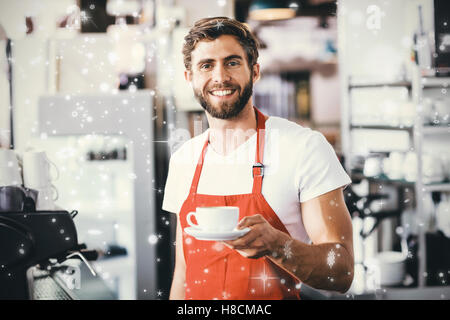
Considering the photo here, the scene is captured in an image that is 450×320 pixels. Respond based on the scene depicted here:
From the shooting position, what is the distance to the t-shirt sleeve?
3.88ft

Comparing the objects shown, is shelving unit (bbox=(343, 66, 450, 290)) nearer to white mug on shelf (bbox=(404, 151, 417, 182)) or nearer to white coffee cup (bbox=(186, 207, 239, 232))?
white mug on shelf (bbox=(404, 151, 417, 182))

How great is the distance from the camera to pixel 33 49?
153 centimetres

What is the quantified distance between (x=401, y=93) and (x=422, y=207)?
827 mm

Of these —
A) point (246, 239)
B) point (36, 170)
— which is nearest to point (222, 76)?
point (246, 239)

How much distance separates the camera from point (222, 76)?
1.29 m

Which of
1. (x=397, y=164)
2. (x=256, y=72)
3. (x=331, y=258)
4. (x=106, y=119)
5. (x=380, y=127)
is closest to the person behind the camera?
(x=331, y=258)

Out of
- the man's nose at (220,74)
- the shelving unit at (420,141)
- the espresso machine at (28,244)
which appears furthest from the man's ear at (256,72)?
the shelving unit at (420,141)

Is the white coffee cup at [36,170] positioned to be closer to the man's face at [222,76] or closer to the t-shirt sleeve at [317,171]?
the man's face at [222,76]

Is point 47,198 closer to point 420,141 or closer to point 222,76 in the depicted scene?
point 222,76

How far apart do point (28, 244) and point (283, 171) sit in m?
0.76

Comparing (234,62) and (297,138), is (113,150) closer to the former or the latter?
(234,62)

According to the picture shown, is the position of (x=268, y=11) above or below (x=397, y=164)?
above

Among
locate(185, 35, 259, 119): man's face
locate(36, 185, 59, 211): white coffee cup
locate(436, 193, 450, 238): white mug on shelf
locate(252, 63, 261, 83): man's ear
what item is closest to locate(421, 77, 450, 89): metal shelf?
locate(436, 193, 450, 238): white mug on shelf
